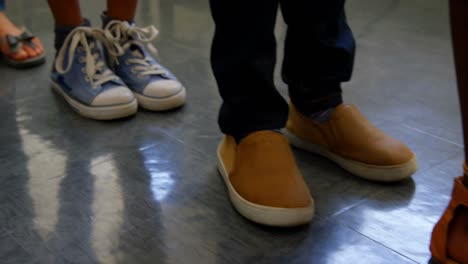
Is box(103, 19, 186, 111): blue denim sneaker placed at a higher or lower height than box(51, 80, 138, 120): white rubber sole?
higher

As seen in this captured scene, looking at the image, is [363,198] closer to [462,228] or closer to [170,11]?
[462,228]

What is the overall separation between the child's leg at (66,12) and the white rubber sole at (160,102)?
244 mm

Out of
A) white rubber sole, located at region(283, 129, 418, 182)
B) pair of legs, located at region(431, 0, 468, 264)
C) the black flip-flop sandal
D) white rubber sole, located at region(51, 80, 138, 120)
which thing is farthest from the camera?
the black flip-flop sandal

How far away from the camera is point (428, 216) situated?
0.94m

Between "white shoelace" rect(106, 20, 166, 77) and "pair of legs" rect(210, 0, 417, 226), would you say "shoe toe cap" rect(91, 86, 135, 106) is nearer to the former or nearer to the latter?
"white shoelace" rect(106, 20, 166, 77)

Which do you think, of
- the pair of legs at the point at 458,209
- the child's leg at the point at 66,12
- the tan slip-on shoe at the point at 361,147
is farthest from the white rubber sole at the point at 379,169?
the child's leg at the point at 66,12

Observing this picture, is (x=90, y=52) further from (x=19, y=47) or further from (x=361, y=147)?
(x=361, y=147)

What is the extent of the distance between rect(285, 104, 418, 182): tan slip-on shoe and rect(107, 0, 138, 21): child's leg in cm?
55

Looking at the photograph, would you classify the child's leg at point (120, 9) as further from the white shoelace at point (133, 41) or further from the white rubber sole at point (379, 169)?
the white rubber sole at point (379, 169)

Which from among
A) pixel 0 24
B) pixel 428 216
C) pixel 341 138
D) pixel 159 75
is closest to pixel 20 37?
pixel 0 24

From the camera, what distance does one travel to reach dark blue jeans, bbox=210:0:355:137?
0.89 metres

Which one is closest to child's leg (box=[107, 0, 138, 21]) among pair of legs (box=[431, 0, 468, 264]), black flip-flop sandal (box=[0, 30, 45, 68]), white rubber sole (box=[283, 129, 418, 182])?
black flip-flop sandal (box=[0, 30, 45, 68])

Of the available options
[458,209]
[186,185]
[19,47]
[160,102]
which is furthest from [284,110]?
[19,47]

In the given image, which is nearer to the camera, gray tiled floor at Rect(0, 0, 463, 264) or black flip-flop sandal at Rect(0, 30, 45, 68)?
gray tiled floor at Rect(0, 0, 463, 264)
